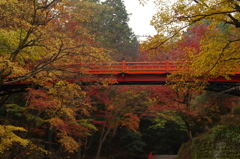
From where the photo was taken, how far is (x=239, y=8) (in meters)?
6.23

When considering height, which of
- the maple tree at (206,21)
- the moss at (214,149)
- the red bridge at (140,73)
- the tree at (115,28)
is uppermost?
the tree at (115,28)

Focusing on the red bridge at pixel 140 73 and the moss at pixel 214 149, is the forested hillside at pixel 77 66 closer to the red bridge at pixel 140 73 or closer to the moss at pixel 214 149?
the moss at pixel 214 149

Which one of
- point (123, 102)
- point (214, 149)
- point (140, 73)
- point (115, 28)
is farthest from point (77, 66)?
point (115, 28)

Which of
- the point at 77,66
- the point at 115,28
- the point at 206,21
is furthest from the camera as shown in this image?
the point at 115,28

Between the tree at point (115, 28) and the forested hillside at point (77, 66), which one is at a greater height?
the tree at point (115, 28)

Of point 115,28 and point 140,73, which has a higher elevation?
point 115,28

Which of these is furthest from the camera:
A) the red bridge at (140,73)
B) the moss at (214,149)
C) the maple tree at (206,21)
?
the red bridge at (140,73)

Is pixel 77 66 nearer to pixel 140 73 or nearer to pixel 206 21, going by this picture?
pixel 206 21

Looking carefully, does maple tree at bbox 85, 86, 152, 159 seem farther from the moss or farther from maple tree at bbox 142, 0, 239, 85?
maple tree at bbox 142, 0, 239, 85

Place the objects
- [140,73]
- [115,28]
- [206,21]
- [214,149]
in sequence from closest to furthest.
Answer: [206,21] → [214,149] → [140,73] → [115,28]

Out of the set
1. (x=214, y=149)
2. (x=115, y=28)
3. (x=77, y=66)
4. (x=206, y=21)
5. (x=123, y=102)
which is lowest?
(x=214, y=149)

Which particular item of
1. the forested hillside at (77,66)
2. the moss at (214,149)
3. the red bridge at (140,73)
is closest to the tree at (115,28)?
the forested hillside at (77,66)

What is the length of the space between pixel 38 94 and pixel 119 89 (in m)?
8.83

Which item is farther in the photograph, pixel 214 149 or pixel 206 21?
pixel 214 149
